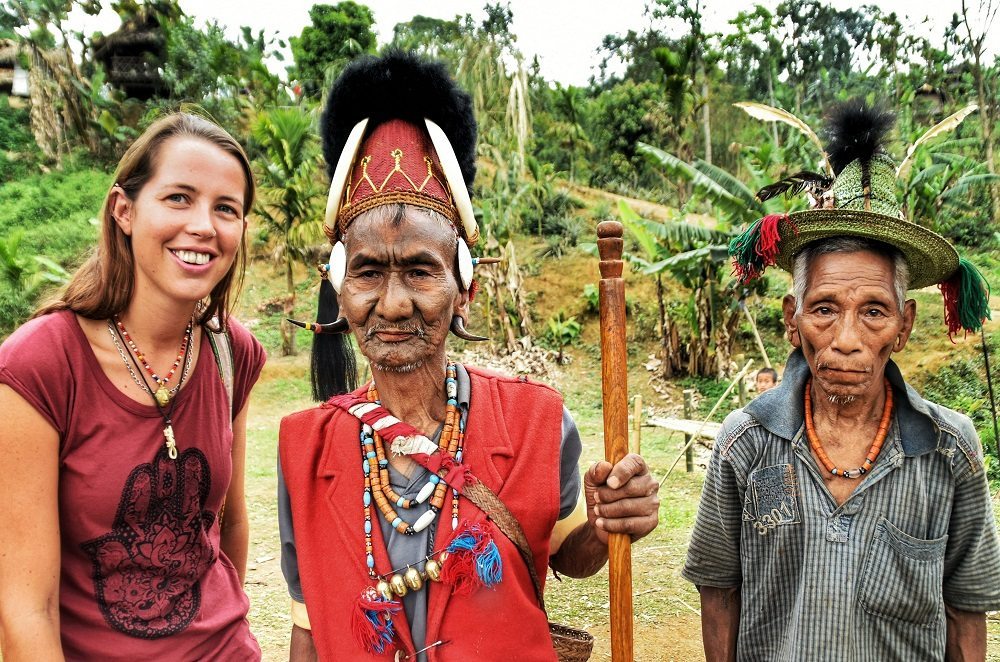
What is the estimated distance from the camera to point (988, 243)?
14609 millimetres

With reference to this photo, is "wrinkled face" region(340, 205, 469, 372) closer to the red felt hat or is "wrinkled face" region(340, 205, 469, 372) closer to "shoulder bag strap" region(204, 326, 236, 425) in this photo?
the red felt hat

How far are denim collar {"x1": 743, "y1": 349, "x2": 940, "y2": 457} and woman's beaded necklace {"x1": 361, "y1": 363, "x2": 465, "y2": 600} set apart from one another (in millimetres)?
883

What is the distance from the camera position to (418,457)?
5.99 ft

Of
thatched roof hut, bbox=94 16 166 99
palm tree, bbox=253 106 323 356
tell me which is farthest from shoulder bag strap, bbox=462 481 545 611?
thatched roof hut, bbox=94 16 166 99

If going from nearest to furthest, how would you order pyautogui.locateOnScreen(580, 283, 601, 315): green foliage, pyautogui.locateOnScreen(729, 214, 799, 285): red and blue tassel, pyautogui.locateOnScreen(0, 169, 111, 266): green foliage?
pyautogui.locateOnScreen(729, 214, 799, 285): red and blue tassel < pyautogui.locateOnScreen(580, 283, 601, 315): green foliage < pyautogui.locateOnScreen(0, 169, 111, 266): green foliage

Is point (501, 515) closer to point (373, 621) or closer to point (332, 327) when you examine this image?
point (373, 621)

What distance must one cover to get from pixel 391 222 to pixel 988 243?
16.3 m

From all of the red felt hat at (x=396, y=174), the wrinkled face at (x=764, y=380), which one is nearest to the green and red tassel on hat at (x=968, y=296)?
the red felt hat at (x=396, y=174)

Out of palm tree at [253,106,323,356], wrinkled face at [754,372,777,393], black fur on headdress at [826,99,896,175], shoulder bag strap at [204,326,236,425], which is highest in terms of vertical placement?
palm tree at [253,106,323,356]

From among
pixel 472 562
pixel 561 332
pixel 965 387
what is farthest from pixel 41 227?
pixel 472 562

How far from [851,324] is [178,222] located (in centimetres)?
186

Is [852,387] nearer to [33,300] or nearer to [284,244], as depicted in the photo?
[284,244]

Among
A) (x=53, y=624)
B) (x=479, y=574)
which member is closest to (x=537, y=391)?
(x=479, y=574)

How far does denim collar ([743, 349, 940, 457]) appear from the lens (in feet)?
6.59
